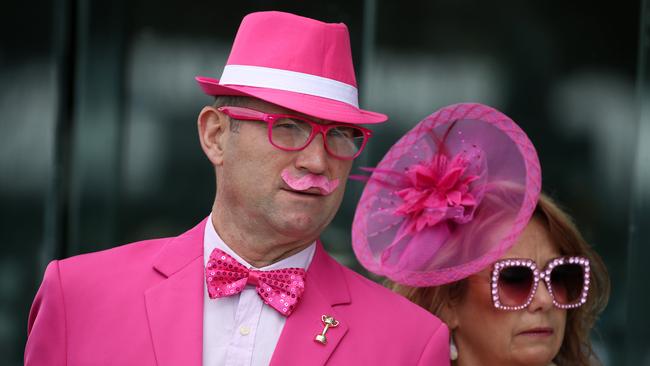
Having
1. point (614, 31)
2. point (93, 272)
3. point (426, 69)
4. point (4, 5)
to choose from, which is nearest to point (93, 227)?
point (4, 5)

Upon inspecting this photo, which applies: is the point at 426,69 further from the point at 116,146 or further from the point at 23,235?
the point at 23,235

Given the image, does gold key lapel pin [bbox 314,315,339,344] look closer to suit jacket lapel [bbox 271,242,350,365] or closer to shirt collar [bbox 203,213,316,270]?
suit jacket lapel [bbox 271,242,350,365]

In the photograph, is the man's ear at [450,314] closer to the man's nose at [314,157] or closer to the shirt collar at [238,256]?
the shirt collar at [238,256]

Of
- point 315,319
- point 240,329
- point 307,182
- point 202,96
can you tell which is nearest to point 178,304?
point 240,329

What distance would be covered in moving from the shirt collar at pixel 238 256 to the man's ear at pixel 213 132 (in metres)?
0.23

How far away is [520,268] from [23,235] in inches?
125

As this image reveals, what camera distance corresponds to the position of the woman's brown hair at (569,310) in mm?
3969

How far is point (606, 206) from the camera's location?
5812 millimetres

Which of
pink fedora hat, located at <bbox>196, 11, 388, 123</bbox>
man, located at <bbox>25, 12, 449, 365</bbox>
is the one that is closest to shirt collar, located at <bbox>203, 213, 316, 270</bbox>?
man, located at <bbox>25, 12, 449, 365</bbox>

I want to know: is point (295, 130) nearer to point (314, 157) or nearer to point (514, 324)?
point (314, 157)

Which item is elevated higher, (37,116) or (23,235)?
(37,116)

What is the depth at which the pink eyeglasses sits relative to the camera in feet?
9.95

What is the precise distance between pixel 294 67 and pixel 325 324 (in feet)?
2.62

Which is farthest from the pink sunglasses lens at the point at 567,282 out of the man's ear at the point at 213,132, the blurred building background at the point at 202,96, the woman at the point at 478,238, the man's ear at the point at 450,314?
the blurred building background at the point at 202,96
